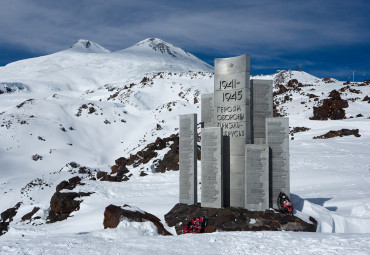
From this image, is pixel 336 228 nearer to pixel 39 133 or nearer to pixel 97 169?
pixel 97 169

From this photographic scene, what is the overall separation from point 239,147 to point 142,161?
58.0 ft

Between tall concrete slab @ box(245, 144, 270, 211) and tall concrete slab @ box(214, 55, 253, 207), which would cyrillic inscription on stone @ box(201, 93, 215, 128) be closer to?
tall concrete slab @ box(214, 55, 253, 207)

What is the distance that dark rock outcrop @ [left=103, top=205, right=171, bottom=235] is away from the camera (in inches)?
444

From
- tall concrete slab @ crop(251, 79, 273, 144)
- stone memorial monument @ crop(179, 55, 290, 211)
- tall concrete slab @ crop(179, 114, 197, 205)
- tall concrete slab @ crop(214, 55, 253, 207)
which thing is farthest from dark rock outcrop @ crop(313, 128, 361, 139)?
tall concrete slab @ crop(179, 114, 197, 205)

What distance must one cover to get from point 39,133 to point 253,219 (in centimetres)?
3622

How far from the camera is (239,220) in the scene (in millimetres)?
11312

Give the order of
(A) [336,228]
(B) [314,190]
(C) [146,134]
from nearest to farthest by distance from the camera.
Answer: (A) [336,228] → (B) [314,190] → (C) [146,134]

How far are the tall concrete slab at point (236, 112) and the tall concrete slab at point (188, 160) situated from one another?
1.19m

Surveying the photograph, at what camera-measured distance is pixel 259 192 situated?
39.9 feet

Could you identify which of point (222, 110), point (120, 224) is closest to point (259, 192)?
point (222, 110)

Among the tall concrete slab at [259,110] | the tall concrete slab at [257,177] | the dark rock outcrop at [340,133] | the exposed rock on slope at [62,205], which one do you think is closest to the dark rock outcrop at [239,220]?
the tall concrete slab at [257,177]

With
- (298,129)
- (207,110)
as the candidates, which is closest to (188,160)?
(207,110)

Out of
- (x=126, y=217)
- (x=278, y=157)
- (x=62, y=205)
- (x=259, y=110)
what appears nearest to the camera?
(x=126, y=217)

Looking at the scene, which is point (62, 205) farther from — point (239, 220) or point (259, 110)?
point (259, 110)
